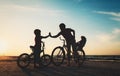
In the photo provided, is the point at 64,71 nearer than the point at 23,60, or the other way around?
the point at 64,71

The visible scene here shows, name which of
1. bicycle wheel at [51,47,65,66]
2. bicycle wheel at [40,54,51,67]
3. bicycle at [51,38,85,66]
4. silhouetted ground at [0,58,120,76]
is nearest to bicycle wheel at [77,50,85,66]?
bicycle at [51,38,85,66]

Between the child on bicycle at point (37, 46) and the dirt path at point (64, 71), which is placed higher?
the child on bicycle at point (37, 46)

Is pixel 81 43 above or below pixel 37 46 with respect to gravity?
above

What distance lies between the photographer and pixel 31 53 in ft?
47.5

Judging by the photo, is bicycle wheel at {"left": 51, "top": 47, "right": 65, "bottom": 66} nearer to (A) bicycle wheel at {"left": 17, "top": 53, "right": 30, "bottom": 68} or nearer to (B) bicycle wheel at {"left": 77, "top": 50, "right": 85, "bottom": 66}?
(B) bicycle wheel at {"left": 77, "top": 50, "right": 85, "bottom": 66}

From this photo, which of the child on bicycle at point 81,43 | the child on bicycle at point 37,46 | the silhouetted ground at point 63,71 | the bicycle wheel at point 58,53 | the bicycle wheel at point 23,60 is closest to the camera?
the silhouetted ground at point 63,71

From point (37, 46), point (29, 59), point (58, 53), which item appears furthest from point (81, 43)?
point (29, 59)

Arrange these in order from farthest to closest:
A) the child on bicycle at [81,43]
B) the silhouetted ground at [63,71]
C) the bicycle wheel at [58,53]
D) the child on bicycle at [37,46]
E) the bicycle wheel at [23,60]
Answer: the child on bicycle at [81,43] < the bicycle wheel at [58,53] < the child on bicycle at [37,46] < the bicycle wheel at [23,60] < the silhouetted ground at [63,71]

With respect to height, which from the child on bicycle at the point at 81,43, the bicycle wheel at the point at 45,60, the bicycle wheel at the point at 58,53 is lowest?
the bicycle wheel at the point at 45,60

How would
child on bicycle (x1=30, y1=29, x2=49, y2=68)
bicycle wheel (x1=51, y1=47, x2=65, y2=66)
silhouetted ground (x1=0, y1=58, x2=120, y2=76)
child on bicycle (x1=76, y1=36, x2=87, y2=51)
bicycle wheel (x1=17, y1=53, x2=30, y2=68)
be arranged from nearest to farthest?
silhouetted ground (x1=0, y1=58, x2=120, y2=76)
bicycle wheel (x1=17, y1=53, x2=30, y2=68)
child on bicycle (x1=30, y1=29, x2=49, y2=68)
bicycle wheel (x1=51, y1=47, x2=65, y2=66)
child on bicycle (x1=76, y1=36, x2=87, y2=51)

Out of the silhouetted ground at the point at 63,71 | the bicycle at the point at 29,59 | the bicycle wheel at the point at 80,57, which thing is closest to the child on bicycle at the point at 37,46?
the bicycle at the point at 29,59

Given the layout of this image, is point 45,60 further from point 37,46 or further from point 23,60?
point 23,60

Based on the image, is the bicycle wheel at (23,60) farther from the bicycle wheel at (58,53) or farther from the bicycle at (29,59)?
the bicycle wheel at (58,53)

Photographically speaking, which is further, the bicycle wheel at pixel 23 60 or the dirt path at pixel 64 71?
the bicycle wheel at pixel 23 60
